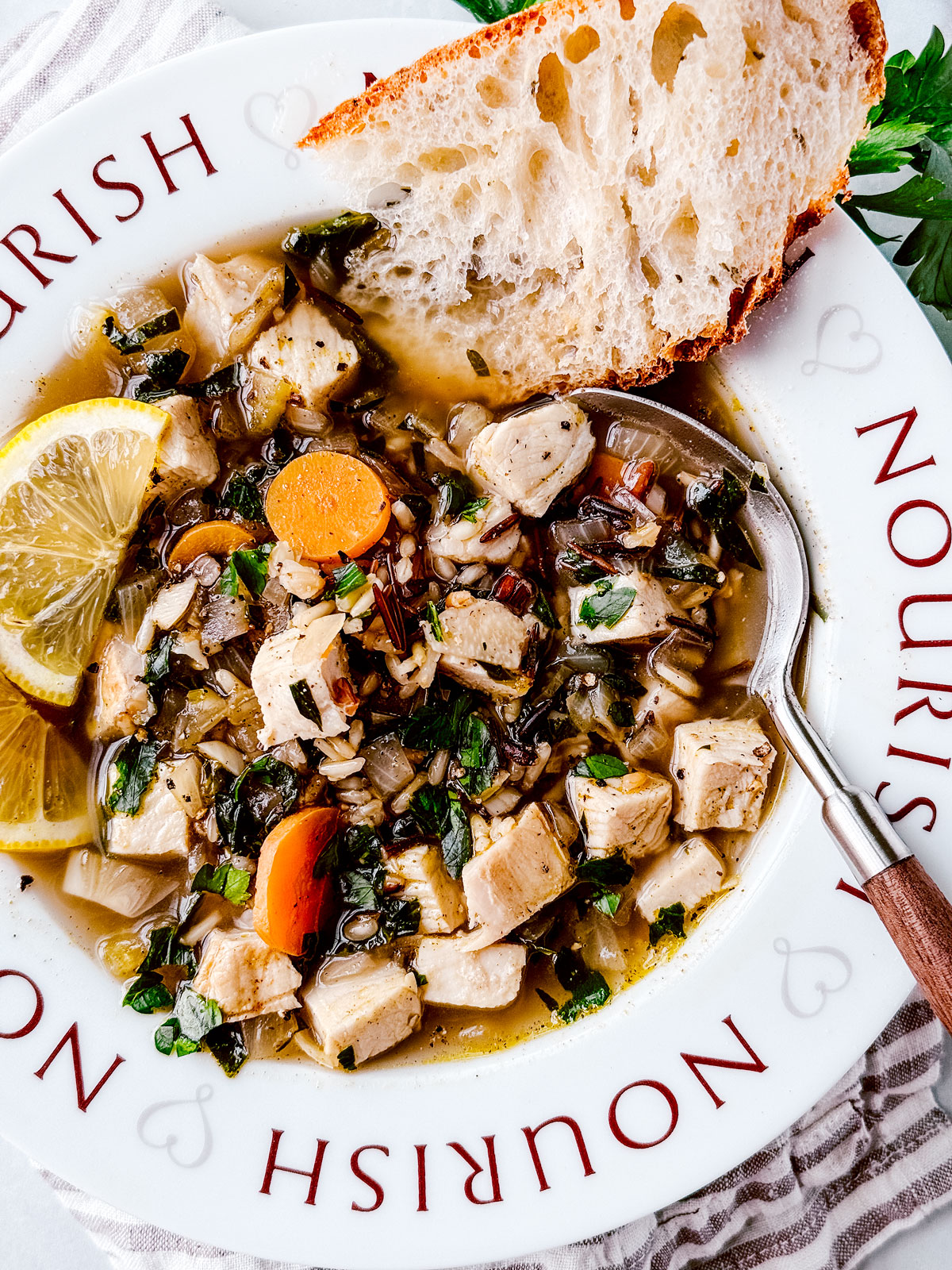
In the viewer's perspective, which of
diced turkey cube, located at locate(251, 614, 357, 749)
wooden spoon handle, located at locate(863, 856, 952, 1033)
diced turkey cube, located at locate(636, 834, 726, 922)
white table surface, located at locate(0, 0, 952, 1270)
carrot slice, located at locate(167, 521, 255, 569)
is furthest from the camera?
white table surface, located at locate(0, 0, 952, 1270)

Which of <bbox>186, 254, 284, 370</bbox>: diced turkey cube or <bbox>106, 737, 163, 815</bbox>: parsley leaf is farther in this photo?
<bbox>106, 737, 163, 815</bbox>: parsley leaf

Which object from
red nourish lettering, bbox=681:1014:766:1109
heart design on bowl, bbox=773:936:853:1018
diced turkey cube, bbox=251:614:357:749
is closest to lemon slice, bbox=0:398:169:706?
diced turkey cube, bbox=251:614:357:749

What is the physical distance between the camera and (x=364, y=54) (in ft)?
7.82

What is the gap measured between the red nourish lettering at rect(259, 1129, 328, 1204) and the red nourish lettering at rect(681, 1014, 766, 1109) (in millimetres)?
986

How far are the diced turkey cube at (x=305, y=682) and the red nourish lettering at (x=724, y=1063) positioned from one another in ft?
4.11

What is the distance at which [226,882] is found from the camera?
2547mm

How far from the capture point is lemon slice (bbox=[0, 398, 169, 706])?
2.36m

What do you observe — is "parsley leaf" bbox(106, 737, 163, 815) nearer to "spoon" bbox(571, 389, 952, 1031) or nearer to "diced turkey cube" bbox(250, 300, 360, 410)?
"diced turkey cube" bbox(250, 300, 360, 410)

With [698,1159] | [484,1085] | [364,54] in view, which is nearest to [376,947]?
[484,1085]

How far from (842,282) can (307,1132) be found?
8.58 ft

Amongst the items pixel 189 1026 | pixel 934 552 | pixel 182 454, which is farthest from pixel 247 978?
pixel 934 552

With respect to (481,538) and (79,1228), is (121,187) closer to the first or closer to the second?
(481,538)

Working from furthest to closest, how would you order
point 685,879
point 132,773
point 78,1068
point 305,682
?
point 132,773
point 685,879
point 78,1068
point 305,682

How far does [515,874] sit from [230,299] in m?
1.74
